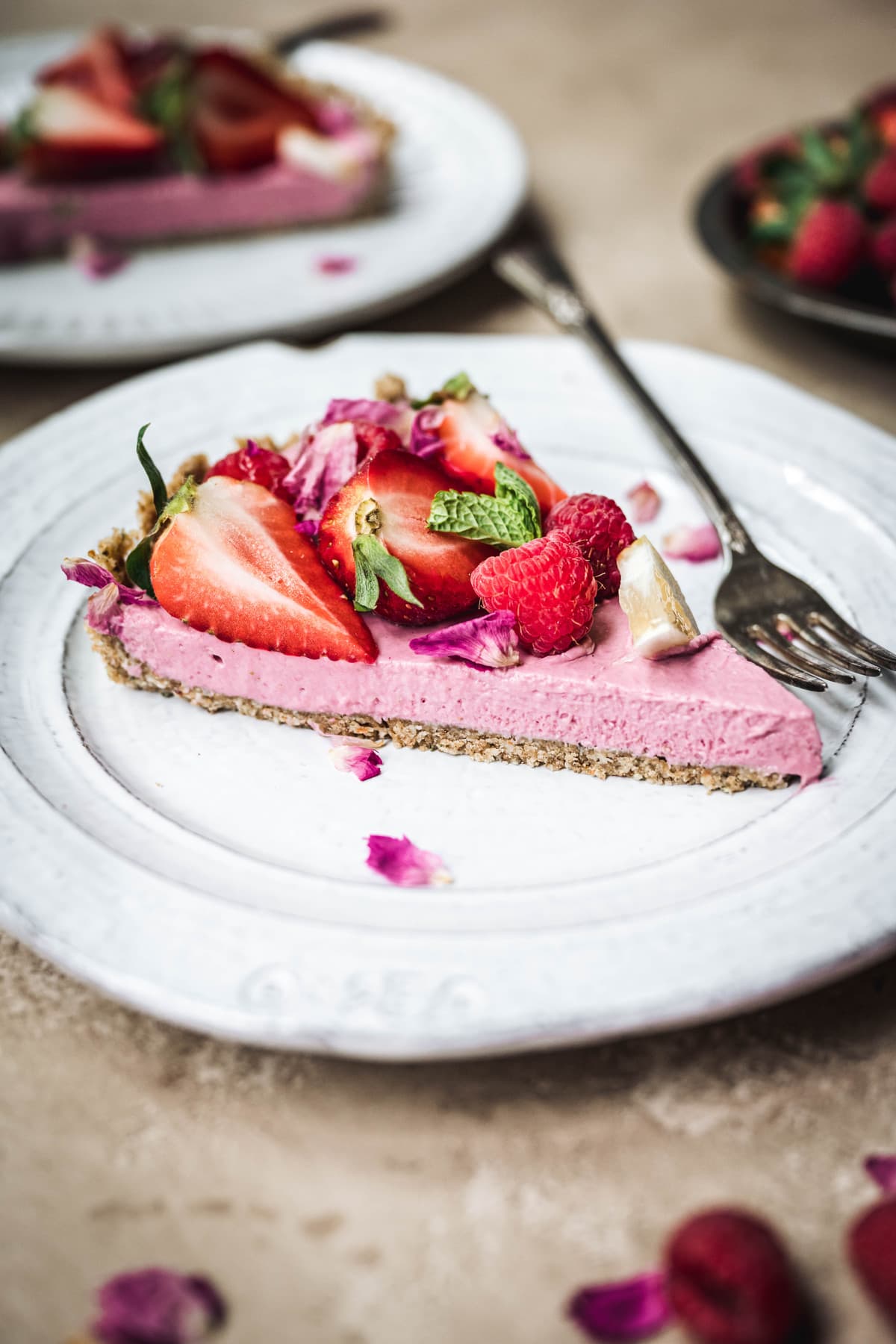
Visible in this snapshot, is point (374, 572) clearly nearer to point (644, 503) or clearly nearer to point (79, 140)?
point (644, 503)

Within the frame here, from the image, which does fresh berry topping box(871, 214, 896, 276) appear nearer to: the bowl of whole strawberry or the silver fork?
the bowl of whole strawberry

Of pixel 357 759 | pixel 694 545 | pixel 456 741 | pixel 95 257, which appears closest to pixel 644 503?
pixel 694 545

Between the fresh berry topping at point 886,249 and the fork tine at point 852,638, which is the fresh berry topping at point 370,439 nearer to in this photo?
the fork tine at point 852,638

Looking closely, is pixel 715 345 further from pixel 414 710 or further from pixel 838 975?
pixel 838 975

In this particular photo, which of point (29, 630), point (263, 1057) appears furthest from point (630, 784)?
point (29, 630)

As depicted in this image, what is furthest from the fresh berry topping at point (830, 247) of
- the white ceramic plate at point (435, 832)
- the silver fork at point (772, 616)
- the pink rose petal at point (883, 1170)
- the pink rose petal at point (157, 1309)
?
the pink rose petal at point (157, 1309)
